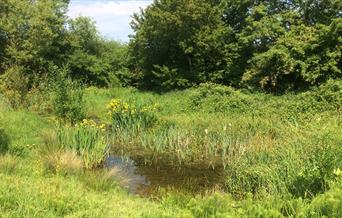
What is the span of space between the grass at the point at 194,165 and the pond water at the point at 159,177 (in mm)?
328

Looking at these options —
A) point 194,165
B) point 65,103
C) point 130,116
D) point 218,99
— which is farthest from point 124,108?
point 218,99

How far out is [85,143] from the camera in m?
9.77

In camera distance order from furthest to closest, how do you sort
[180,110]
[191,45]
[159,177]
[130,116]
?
1. [191,45]
2. [180,110]
3. [130,116]
4. [159,177]

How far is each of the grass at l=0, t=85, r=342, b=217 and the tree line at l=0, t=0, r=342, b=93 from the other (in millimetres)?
4120

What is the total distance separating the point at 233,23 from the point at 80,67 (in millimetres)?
9408

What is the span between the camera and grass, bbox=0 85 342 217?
5.40 metres

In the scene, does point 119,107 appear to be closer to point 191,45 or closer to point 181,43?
point 181,43

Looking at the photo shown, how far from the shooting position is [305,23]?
813 inches

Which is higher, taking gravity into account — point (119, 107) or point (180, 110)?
point (119, 107)

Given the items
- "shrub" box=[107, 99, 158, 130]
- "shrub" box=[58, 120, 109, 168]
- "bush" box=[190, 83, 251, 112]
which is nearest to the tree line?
"bush" box=[190, 83, 251, 112]

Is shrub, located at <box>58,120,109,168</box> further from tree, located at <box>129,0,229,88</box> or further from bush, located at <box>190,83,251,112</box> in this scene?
tree, located at <box>129,0,229,88</box>

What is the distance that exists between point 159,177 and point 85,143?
1.76 m

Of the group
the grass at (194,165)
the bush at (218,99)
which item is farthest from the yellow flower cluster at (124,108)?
the bush at (218,99)

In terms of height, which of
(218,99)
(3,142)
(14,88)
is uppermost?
(14,88)
